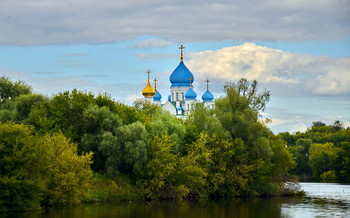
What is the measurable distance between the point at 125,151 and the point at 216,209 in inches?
421

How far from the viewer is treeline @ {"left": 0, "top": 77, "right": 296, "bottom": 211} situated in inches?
1912

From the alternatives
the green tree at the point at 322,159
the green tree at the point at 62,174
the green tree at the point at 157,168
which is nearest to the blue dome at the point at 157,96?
the green tree at the point at 322,159

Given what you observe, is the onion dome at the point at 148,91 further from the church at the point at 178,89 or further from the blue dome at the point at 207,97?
the blue dome at the point at 207,97

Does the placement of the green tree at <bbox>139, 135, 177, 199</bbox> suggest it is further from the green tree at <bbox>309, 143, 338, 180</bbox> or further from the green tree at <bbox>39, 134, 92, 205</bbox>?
the green tree at <bbox>309, 143, 338, 180</bbox>

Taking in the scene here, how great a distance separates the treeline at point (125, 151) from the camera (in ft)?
159

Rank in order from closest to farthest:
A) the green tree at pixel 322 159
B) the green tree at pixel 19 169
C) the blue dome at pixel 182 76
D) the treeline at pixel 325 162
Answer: the green tree at pixel 19 169 → the treeline at pixel 325 162 → the green tree at pixel 322 159 → the blue dome at pixel 182 76

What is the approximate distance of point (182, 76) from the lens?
5359 inches

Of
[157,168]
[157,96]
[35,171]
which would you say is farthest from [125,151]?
[157,96]

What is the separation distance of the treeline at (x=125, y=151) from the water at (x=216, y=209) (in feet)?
6.37

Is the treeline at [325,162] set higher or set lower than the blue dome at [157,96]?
lower

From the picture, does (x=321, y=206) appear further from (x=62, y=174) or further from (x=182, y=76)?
(x=182, y=76)

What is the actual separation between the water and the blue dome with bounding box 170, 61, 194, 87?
71.8m

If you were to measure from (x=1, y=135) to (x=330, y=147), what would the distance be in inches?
3393

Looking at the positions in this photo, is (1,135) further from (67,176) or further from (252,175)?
(252,175)
